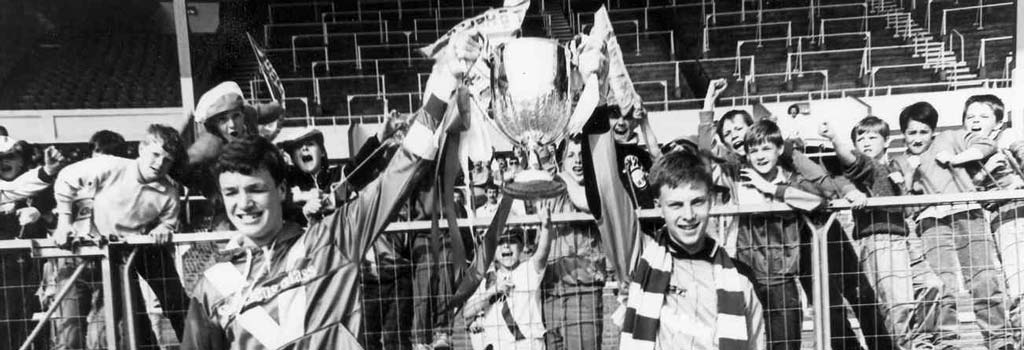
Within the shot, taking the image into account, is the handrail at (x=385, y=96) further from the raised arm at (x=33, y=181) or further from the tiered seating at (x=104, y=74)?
the raised arm at (x=33, y=181)

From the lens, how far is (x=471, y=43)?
11.2ft

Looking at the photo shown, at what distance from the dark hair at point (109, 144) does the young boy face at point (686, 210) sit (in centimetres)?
197

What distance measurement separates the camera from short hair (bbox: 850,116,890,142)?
349 centimetres

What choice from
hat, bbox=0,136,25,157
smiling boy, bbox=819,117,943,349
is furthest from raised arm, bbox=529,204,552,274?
hat, bbox=0,136,25,157

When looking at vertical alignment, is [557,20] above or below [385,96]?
above

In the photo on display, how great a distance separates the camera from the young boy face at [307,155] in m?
3.42

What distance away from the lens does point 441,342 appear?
3.52m

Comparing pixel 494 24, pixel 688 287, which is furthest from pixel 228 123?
pixel 688 287

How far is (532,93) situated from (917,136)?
4.79 ft

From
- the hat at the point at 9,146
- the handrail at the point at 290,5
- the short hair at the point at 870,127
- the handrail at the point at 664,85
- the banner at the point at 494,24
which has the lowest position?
the short hair at the point at 870,127

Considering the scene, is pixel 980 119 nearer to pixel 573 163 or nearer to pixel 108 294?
pixel 573 163

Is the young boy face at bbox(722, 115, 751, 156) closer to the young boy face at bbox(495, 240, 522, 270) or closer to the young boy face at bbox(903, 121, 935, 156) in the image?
the young boy face at bbox(903, 121, 935, 156)

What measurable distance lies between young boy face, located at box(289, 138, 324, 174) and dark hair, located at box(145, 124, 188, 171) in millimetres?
393

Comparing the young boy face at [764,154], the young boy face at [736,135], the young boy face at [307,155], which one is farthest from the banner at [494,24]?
the young boy face at [764,154]
